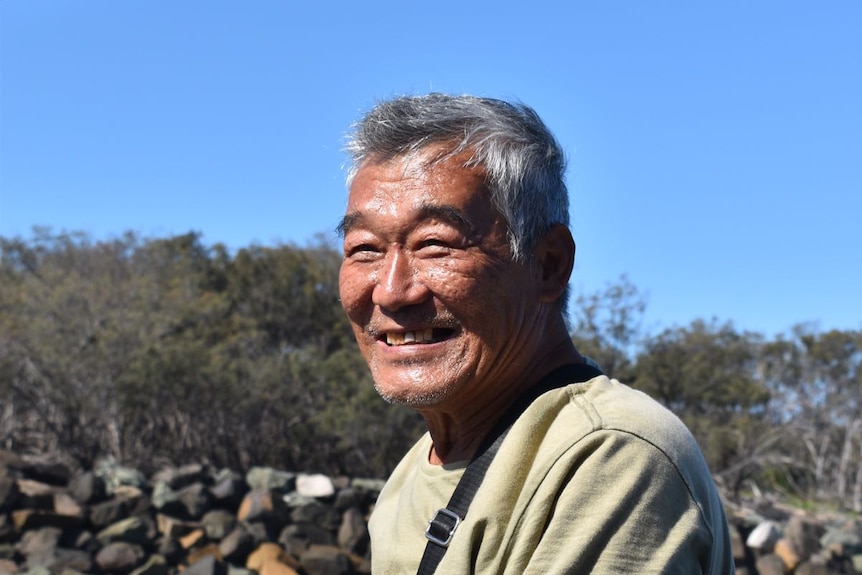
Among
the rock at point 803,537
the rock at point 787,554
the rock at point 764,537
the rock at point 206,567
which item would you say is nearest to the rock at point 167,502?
the rock at point 206,567

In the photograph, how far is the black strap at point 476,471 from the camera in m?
1.88

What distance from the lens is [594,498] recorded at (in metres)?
1.69

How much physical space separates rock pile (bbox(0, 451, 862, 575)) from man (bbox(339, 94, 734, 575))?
6987 mm

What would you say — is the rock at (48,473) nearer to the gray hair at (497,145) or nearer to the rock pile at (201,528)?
the rock pile at (201,528)

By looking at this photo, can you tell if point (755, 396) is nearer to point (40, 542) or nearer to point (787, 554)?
point (787, 554)

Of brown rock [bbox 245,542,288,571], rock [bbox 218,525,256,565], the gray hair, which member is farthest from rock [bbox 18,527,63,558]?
the gray hair

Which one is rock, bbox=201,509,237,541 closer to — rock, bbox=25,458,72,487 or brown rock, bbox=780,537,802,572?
rock, bbox=25,458,72,487

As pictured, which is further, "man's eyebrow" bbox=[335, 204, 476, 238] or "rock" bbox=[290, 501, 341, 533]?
"rock" bbox=[290, 501, 341, 533]

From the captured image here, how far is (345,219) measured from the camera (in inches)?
87.0

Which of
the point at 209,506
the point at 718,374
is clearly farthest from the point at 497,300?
the point at 718,374

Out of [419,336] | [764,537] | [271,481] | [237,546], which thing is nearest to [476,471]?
[419,336]

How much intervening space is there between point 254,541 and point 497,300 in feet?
26.3

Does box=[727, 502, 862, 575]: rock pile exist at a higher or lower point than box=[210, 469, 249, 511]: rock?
lower

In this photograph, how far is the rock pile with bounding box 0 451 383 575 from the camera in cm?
909
